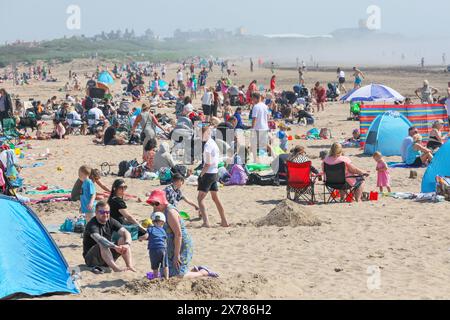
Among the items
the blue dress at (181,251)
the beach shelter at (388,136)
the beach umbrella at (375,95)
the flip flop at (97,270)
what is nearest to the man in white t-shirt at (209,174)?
the flip flop at (97,270)

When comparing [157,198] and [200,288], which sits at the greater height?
[157,198]

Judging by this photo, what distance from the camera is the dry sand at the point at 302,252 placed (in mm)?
8234

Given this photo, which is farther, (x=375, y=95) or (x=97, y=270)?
(x=375, y=95)

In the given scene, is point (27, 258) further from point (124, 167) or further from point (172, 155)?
point (172, 155)

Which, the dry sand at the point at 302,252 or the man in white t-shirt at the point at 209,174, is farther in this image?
the man in white t-shirt at the point at 209,174

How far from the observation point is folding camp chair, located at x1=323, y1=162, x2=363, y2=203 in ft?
42.2

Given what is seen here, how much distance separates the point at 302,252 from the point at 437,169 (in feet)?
13.6

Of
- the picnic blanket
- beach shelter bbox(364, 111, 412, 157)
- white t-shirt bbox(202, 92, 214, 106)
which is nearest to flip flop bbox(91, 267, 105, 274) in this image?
beach shelter bbox(364, 111, 412, 157)

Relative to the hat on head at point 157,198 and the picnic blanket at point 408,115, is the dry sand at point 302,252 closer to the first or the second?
the hat on head at point 157,198

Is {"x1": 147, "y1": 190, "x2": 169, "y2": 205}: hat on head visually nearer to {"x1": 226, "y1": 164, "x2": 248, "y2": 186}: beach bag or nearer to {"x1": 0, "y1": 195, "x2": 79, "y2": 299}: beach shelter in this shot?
{"x1": 0, "y1": 195, "x2": 79, "y2": 299}: beach shelter

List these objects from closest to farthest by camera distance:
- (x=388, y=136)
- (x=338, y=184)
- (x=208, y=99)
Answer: (x=338, y=184)
(x=388, y=136)
(x=208, y=99)

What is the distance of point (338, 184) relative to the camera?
42.6 ft

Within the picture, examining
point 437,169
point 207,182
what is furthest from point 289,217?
point 437,169

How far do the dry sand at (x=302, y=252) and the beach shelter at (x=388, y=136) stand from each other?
236 cm
